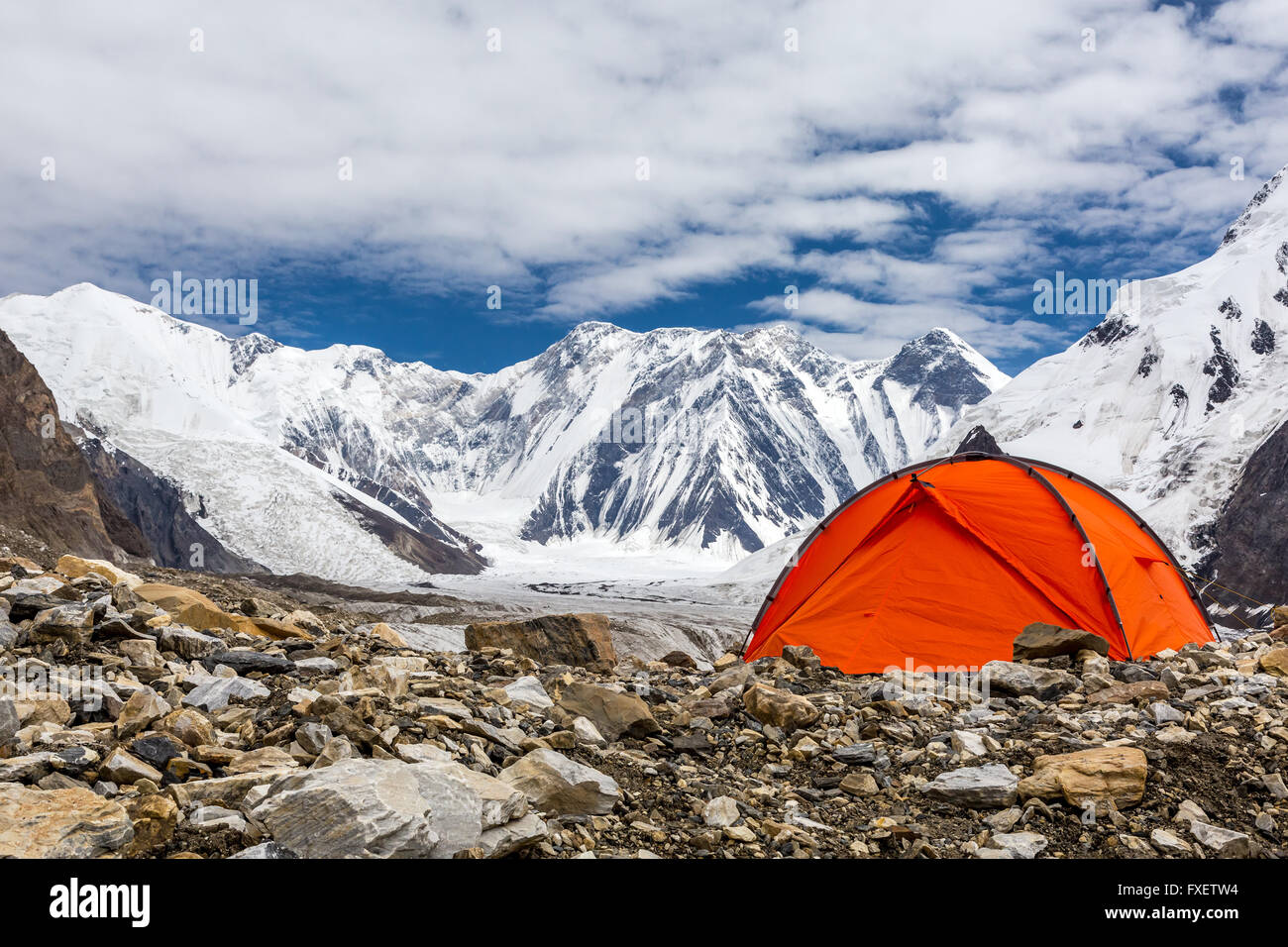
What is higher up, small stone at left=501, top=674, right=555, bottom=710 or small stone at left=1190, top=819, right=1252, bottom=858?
small stone at left=501, top=674, right=555, bottom=710

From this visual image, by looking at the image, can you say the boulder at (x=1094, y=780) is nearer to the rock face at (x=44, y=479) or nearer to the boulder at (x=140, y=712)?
the boulder at (x=140, y=712)

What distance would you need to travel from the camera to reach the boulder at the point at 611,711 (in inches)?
300

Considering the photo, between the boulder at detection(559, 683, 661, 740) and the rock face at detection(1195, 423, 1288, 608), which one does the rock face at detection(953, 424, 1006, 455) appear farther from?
the boulder at detection(559, 683, 661, 740)

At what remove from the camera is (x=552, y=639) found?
42.8ft

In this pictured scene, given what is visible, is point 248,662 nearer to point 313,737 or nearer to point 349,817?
point 313,737

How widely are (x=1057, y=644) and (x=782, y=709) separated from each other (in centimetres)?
442

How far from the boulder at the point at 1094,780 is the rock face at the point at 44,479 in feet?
188

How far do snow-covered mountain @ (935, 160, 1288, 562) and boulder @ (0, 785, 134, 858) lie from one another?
129 meters

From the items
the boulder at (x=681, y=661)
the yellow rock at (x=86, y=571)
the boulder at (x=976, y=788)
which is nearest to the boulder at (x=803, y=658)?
the boulder at (x=681, y=661)

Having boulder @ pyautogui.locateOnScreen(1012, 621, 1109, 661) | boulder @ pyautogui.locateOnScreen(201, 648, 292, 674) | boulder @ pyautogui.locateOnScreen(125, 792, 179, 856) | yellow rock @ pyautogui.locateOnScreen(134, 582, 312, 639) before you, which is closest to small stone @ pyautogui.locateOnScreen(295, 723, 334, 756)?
boulder @ pyautogui.locateOnScreen(125, 792, 179, 856)

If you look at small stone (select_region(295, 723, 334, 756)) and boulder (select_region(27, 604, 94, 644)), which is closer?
small stone (select_region(295, 723, 334, 756))

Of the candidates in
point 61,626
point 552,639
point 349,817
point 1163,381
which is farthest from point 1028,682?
point 1163,381

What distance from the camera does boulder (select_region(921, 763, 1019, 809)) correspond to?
21.4ft
